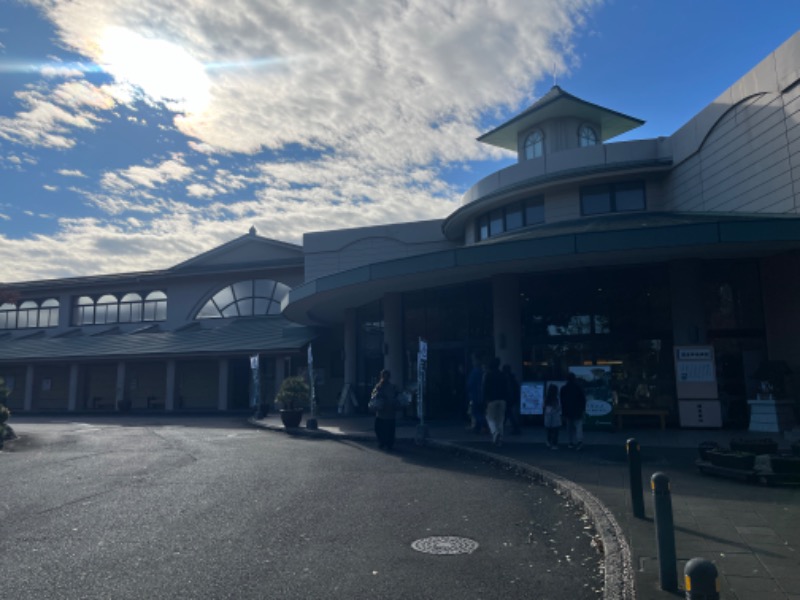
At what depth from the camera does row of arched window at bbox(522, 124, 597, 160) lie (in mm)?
24359

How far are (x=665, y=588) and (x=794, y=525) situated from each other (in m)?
2.63

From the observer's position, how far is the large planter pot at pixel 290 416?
19.2 meters

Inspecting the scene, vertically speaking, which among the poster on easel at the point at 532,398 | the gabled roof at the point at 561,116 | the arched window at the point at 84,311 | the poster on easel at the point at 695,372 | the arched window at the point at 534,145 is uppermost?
the gabled roof at the point at 561,116

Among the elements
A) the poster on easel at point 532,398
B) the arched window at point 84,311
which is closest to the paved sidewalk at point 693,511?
the poster on easel at point 532,398

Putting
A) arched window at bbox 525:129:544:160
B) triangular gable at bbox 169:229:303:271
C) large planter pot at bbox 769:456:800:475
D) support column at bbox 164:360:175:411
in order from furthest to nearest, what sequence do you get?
1. triangular gable at bbox 169:229:303:271
2. support column at bbox 164:360:175:411
3. arched window at bbox 525:129:544:160
4. large planter pot at bbox 769:456:800:475

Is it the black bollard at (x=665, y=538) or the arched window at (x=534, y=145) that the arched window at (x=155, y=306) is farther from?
the black bollard at (x=665, y=538)

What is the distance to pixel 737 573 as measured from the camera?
517 centimetres

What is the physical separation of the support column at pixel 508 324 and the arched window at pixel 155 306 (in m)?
26.2

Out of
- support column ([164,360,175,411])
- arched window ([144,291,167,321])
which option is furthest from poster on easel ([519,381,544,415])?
arched window ([144,291,167,321])

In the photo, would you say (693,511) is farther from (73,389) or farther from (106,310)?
(106,310)

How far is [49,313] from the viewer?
136 ft

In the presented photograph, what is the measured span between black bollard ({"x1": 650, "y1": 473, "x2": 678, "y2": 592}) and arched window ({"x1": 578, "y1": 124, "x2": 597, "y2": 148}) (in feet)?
68.9

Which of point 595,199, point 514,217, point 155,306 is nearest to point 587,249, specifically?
point 595,199

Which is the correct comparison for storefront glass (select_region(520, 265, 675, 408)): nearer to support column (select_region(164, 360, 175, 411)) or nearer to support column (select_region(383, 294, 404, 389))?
support column (select_region(383, 294, 404, 389))
